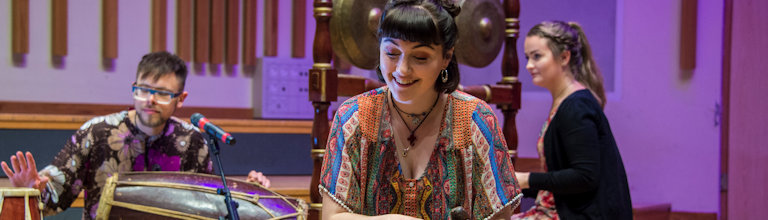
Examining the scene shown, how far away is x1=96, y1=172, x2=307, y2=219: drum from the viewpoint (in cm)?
237

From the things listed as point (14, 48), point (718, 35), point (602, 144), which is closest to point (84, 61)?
point (14, 48)

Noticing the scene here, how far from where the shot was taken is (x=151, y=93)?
2764 mm

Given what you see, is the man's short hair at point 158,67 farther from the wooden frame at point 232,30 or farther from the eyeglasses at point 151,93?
the wooden frame at point 232,30

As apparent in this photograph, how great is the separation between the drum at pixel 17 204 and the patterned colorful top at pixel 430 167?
3.53ft

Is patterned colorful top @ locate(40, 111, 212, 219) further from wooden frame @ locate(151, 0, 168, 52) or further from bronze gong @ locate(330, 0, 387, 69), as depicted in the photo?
wooden frame @ locate(151, 0, 168, 52)

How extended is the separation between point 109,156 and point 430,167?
1.61 metres

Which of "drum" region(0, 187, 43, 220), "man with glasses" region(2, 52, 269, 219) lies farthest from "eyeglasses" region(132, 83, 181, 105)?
"drum" region(0, 187, 43, 220)

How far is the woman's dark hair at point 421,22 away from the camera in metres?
1.62

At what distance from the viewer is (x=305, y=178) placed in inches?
170

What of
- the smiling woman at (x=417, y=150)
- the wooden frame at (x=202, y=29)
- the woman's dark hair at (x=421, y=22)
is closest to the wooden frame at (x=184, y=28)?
the wooden frame at (x=202, y=29)

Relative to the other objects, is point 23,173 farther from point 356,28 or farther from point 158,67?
point 356,28

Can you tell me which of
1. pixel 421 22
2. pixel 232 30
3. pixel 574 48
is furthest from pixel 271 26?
Result: pixel 421 22

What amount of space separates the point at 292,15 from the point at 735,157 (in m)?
3.05

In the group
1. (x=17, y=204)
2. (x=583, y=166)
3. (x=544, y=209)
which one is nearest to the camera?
Answer: (x=17, y=204)
